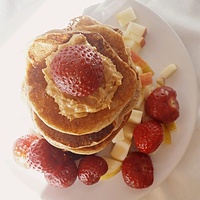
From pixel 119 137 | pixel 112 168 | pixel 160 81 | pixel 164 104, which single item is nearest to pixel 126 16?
pixel 160 81

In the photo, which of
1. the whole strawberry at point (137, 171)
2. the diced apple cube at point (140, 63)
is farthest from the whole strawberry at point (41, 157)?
the diced apple cube at point (140, 63)

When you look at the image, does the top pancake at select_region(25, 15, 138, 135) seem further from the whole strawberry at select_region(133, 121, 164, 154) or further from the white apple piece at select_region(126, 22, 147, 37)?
the white apple piece at select_region(126, 22, 147, 37)

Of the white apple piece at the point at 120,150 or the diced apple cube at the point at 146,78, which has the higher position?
the diced apple cube at the point at 146,78

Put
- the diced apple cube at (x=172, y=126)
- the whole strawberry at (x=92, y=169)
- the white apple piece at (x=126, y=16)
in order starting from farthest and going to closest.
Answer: the white apple piece at (x=126, y=16)
the diced apple cube at (x=172, y=126)
the whole strawberry at (x=92, y=169)

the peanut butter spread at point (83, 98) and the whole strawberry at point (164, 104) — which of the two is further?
the whole strawberry at point (164, 104)

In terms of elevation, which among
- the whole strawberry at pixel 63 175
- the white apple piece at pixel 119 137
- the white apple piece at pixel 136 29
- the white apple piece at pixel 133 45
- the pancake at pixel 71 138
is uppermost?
the white apple piece at pixel 136 29

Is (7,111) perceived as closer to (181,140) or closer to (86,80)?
(86,80)

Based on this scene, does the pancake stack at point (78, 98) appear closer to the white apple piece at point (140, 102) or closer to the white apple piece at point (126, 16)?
the white apple piece at point (140, 102)

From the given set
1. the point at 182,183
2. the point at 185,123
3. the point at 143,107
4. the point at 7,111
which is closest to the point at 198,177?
the point at 182,183
